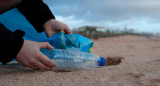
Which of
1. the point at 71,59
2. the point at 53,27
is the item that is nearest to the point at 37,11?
the point at 53,27

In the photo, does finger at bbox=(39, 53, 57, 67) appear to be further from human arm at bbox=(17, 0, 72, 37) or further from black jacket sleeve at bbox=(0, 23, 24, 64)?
human arm at bbox=(17, 0, 72, 37)

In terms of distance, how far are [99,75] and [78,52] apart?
2.11 ft

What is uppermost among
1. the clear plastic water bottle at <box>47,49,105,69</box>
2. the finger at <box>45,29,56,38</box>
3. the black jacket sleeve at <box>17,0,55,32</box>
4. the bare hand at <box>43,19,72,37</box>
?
the black jacket sleeve at <box>17,0,55,32</box>

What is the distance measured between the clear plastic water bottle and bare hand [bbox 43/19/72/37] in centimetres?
18

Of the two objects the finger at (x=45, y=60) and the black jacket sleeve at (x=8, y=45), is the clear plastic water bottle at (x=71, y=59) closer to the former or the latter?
the finger at (x=45, y=60)

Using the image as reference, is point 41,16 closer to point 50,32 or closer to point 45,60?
point 50,32

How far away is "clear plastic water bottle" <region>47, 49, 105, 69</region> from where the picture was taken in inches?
64.2

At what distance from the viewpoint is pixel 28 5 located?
167cm

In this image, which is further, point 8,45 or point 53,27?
point 53,27


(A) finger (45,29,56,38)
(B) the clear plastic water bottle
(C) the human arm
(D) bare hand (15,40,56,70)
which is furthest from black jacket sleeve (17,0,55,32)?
(D) bare hand (15,40,56,70)

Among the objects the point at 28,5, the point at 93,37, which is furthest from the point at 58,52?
the point at 93,37

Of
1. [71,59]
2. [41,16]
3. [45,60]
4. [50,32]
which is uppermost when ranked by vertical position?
[41,16]

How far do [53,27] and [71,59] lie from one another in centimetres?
35

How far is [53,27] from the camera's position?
1639 mm
